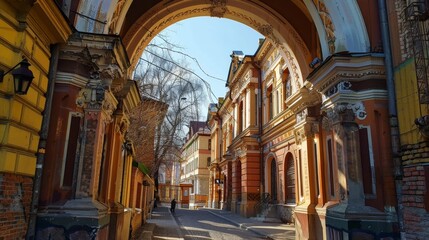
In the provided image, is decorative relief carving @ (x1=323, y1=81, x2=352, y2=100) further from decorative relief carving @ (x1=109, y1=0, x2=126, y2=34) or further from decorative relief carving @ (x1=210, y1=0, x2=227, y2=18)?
decorative relief carving @ (x1=109, y1=0, x2=126, y2=34)

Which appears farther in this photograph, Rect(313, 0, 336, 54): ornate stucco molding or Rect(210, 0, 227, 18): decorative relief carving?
Rect(210, 0, 227, 18): decorative relief carving

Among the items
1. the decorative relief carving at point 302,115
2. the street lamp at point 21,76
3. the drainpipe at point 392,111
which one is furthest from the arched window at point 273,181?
the street lamp at point 21,76

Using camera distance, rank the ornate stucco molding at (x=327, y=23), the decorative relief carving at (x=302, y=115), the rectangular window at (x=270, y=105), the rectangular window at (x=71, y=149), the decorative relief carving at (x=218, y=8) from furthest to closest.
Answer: the rectangular window at (x=270, y=105)
the decorative relief carving at (x=218, y=8)
the decorative relief carving at (x=302, y=115)
the ornate stucco molding at (x=327, y=23)
the rectangular window at (x=71, y=149)

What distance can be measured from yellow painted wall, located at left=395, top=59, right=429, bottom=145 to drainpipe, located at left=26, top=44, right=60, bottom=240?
275 inches

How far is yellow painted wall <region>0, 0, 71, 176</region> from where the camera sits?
4957mm

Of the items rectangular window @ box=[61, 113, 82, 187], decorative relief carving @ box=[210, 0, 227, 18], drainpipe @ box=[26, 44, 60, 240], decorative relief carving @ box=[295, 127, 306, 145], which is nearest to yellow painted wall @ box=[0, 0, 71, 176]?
drainpipe @ box=[26, 44, 60, 240]

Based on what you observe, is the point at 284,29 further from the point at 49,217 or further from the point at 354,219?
the point at 49,217

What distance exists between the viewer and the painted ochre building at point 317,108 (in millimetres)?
5656

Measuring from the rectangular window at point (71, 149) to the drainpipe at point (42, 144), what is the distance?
0.47m

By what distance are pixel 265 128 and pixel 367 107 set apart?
50.8 feet

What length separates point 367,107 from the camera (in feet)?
25.8

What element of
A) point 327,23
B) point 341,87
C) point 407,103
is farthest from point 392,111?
point 327,23

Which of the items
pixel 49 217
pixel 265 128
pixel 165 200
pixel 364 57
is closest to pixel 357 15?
pixel 364 57

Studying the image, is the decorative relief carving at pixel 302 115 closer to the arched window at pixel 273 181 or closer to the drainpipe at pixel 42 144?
the drainpipe at pixel 42 144
